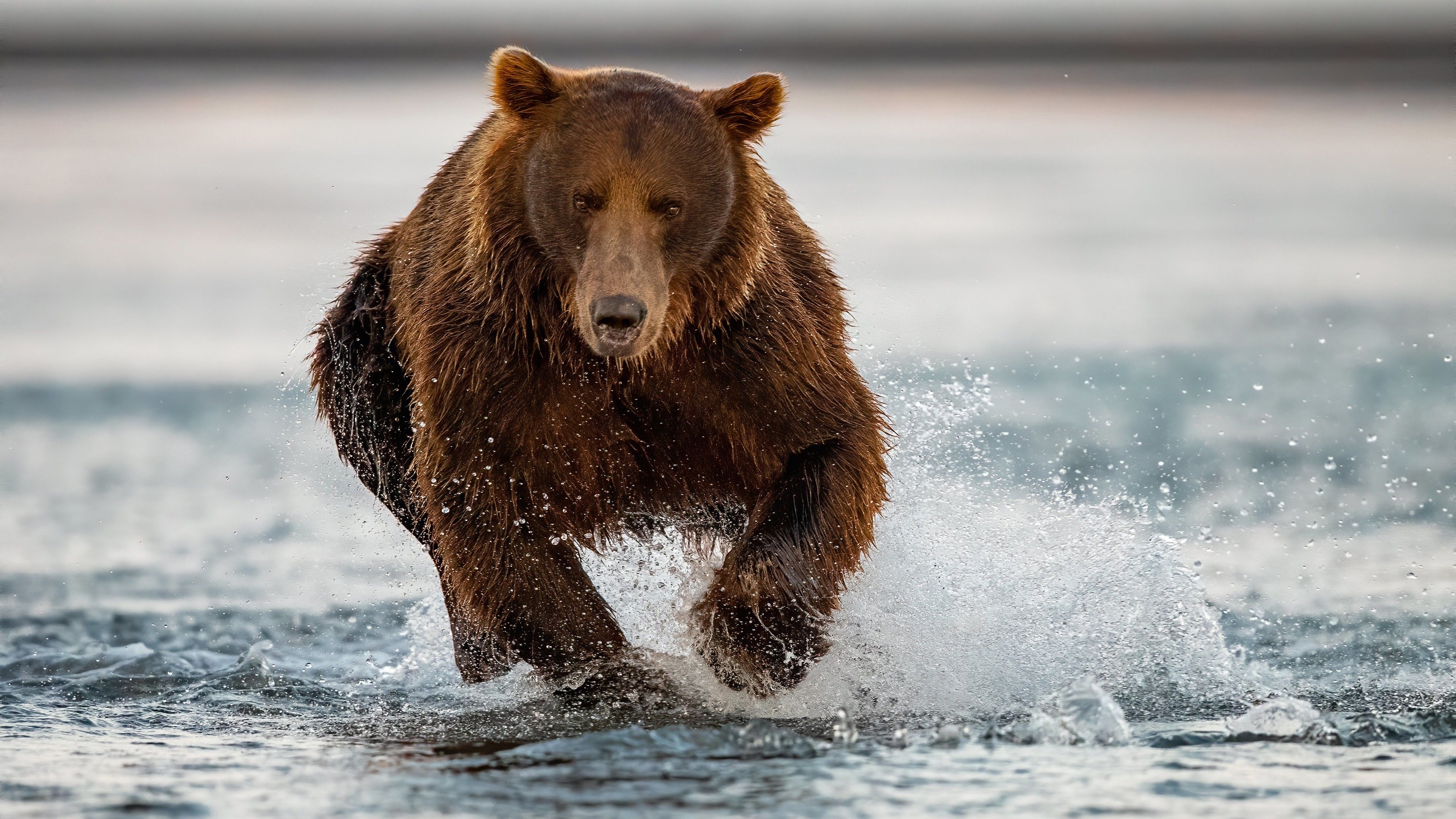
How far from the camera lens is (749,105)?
5.01 meters

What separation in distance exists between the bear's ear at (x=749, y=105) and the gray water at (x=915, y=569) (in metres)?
1.61

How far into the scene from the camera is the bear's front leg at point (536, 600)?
16.9 ft

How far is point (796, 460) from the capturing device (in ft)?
17.4

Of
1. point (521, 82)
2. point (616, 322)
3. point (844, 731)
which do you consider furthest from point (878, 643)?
point (521, 82)

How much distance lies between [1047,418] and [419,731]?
610 cm

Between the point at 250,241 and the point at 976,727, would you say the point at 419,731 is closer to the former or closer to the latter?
the point at 976,727

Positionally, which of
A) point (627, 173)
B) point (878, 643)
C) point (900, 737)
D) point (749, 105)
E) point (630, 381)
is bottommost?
point (900, 737)

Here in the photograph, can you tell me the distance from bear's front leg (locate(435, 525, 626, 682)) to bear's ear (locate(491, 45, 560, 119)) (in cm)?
128

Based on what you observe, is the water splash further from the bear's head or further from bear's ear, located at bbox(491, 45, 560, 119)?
bear's ear, located at bbox(491, 45, 560, 119)

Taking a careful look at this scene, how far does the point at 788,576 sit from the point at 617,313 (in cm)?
117

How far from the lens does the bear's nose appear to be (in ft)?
14.4

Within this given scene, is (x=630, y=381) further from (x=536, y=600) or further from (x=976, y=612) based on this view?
(x=976, y=612)

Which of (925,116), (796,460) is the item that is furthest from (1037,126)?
(796,460)

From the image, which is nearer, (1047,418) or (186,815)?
(186,815)
